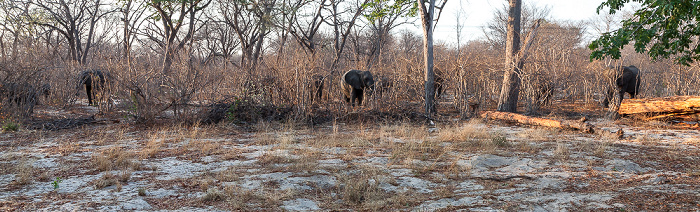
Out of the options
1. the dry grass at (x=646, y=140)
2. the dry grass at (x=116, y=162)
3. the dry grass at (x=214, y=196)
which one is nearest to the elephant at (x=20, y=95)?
the dry grass at (x=116, y=162)

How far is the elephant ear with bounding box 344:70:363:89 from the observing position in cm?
1281

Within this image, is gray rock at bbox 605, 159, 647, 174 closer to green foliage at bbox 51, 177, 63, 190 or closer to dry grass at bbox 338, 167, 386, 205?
dry grass at bbox 338, 167, 386, 205

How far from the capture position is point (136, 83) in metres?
9.73

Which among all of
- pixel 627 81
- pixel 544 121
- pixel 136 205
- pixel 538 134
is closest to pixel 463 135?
pixel 538 134

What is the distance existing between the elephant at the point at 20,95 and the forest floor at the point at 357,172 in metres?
1.49

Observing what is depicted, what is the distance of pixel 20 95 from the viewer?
10141mm

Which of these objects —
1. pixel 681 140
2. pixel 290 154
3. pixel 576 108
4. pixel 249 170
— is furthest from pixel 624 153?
pixel 576 108

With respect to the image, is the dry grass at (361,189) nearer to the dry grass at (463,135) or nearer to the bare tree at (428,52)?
the dry grass at (463,135)

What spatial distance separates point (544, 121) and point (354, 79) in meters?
5.35

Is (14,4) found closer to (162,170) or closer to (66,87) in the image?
(66,87)

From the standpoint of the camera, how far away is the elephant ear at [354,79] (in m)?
12.8

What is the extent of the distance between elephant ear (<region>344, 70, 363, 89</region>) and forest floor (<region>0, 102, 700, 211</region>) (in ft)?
14.4

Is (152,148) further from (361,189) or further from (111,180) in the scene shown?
(361,189)

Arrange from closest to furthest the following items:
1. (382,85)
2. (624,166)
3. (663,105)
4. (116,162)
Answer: (624,166) → (116,162) → (663,105) → (382,85)
